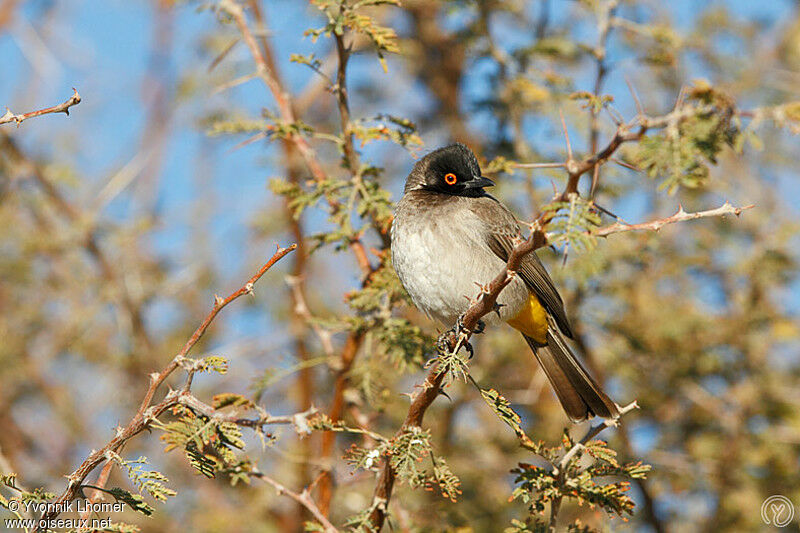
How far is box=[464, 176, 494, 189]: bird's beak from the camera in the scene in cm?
406

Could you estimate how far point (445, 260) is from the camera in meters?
3.94

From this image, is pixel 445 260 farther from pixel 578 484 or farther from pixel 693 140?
pixel 578 484

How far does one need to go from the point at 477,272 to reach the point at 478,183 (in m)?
0.48

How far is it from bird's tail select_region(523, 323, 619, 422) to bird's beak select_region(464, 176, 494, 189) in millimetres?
810

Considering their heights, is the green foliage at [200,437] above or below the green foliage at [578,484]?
above

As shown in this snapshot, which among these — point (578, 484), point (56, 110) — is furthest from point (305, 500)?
point (56, 110)

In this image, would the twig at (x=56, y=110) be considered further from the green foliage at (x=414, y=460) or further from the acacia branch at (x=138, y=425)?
the green foliage at (x=414, y=460)

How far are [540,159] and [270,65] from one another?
1.68 metres

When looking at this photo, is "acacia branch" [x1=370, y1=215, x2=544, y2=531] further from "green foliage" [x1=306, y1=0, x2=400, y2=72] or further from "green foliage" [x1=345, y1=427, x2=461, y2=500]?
"green foliage" [x1=306, y1=0, x2=400, y2=72]

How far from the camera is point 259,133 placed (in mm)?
3936

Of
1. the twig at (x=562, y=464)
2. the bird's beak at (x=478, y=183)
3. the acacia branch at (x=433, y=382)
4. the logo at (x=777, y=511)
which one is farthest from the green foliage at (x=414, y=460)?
the logo at (x=777, y=511)

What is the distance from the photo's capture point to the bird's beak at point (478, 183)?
13.3 feet

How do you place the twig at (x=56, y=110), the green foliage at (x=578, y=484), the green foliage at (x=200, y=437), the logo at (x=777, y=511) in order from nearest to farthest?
1. the twig at (x=56, y=110)
2. the green foliage at (x=200, y=437)
3. the green foliage at (x=578, y=484)
4. the logo at (x=777, y=511)

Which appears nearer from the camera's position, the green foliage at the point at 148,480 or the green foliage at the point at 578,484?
the green foliage at the point at 148,480
